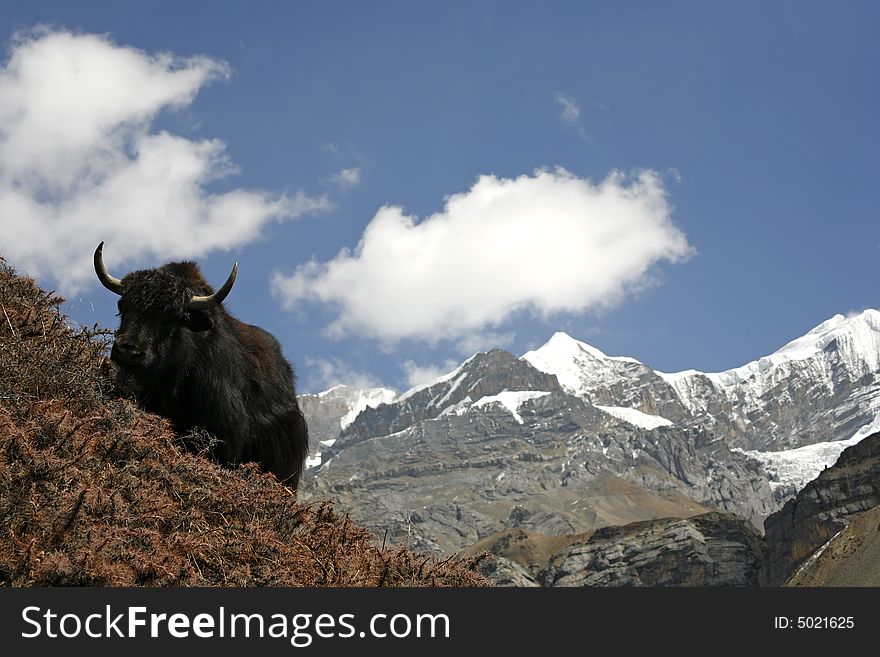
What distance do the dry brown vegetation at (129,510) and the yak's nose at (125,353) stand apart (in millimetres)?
293

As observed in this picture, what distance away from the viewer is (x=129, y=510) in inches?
283

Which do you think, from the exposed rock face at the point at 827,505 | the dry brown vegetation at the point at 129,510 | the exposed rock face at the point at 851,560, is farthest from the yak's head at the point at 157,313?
the exposed rock face at the point at 827,505

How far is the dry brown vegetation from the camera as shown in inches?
251

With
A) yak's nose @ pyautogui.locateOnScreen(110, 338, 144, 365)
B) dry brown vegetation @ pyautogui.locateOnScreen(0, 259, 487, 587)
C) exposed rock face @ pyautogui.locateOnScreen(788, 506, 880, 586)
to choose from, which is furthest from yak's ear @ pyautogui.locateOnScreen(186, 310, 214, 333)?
exposed rock face @ pyautogui.locateOnScreen(788, 506, 880, 586)

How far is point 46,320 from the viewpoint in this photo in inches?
443

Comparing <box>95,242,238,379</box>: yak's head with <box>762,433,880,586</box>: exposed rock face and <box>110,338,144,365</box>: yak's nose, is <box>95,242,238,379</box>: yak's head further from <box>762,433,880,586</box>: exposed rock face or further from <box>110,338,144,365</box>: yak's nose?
<box>762,433,880,586</box>: exposed rock face

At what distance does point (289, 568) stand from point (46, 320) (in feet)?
17.5

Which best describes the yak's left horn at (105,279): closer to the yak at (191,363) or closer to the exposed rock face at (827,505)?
the yak at (191,363)

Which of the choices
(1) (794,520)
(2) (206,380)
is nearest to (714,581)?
(1) (794,520)

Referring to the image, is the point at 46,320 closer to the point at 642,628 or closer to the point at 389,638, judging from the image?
the point at 389,638

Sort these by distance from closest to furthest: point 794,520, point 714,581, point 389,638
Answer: point 389,638, point 794,520, point 714,581

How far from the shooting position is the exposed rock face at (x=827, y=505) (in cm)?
16438

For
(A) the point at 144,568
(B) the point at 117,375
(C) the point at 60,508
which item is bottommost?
(A) the point at 144,568

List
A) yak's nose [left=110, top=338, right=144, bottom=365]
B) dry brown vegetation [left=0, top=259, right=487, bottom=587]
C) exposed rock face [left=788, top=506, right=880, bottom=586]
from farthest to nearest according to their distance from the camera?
exposed rock face [left=788, top=506, right=880, bottom=586], yak's nose [left=110, top=338, right=144, bottom=365], dry brown vegetation [left=0, top=259, right=487, bottom=587]
